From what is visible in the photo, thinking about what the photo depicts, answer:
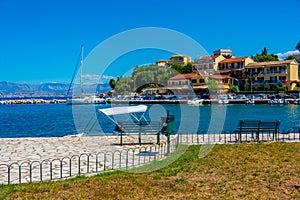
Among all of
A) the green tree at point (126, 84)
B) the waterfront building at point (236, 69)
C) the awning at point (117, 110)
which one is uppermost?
the waterfront building at point (236, 69)

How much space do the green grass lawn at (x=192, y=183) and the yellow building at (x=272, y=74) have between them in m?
75.4

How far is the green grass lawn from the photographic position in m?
Answer: 6.28

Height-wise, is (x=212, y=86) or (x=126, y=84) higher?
(x=212, y=86)

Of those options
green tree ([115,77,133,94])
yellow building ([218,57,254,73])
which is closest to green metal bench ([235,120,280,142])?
green tree ([115,77,133,94])

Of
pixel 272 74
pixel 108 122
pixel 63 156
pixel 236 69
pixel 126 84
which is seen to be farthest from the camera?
pixel 236 69

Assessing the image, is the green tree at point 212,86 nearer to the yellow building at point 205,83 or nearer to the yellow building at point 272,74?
the yellow building at point 205,83

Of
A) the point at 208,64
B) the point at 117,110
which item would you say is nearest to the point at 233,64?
the point at 208,64

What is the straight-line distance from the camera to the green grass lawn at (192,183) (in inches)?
247

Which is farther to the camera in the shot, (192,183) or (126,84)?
(126,84)

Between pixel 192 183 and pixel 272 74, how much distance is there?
80.8 metres

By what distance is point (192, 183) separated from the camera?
707 cm

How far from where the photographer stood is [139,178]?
24.9 feet

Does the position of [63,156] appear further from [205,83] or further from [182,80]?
[205,83]

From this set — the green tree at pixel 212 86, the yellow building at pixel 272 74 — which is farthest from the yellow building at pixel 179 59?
the yellow building at pixel 272 74
